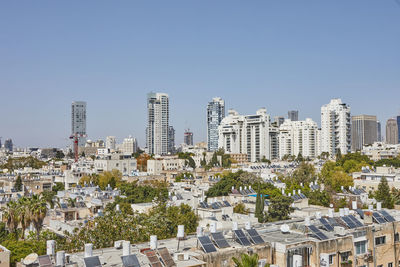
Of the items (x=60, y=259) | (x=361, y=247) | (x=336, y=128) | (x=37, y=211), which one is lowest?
(x=361, y=247)

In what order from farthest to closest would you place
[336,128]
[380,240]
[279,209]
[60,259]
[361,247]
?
[336,128]
[279,209]
[380,240]
[361,247]
[60,259]

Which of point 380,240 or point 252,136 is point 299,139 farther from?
point 380,240

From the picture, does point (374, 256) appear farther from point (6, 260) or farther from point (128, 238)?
point (6, 260)

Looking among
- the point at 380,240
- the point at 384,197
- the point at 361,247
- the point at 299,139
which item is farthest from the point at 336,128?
the point at 361,247

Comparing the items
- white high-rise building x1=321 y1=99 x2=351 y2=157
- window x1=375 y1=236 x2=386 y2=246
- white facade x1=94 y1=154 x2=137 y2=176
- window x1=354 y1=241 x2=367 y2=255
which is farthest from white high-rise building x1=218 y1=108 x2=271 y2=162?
window x1=354 y1=241 x2=367 y2=255

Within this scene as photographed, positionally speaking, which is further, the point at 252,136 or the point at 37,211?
the point at 252,136

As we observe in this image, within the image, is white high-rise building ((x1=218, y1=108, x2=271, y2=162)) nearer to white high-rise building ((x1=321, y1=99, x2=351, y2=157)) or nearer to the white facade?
white high-rise building ((x1=321, y1=99, x2=351, y2=157))
